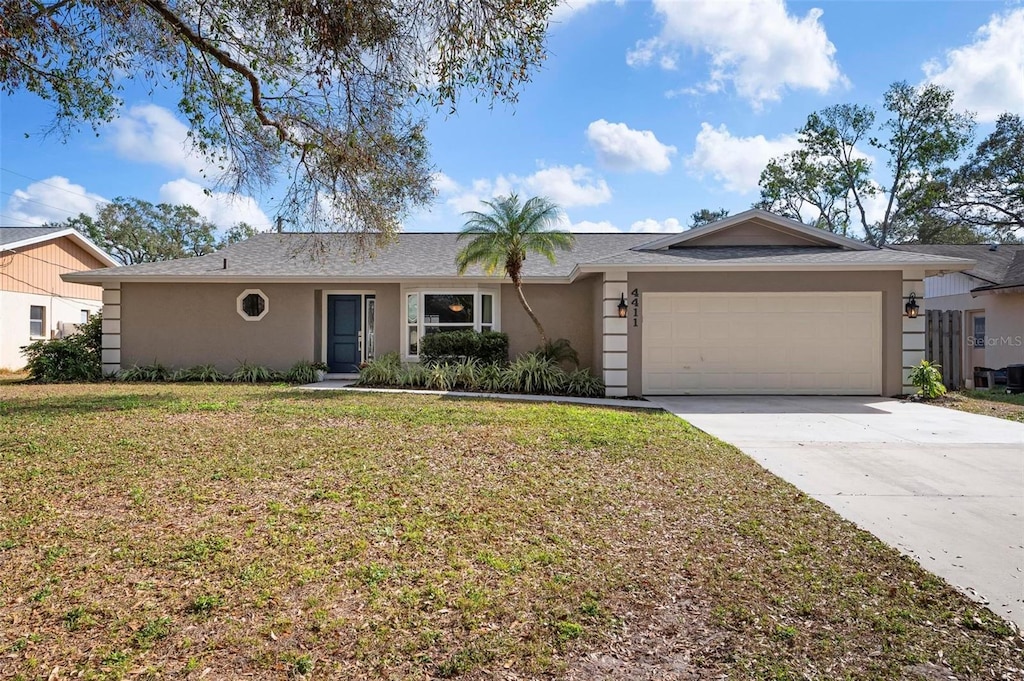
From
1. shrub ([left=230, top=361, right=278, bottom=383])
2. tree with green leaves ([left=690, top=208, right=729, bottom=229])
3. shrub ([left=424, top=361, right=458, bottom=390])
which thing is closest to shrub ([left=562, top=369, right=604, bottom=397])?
shrub ([left=424, top=361, right=458, bottom=390])

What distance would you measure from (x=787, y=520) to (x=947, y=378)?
1247cm

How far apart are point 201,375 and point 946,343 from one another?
1764 centimetres

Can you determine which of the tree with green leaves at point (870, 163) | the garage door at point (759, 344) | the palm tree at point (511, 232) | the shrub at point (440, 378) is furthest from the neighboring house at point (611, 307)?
the tree with green leaves at point (870, 163)

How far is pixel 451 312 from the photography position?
534 inches

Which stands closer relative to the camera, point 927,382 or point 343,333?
point 927,382

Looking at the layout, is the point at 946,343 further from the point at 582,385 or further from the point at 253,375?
the point at 253,375

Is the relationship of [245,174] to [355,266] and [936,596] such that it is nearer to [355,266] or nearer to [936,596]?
[355,266]

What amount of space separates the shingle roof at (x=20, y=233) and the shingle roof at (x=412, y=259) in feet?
17.4

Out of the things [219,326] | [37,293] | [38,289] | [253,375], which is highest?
Answer: [38,289]

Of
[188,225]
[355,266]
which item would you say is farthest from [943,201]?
[188,225]

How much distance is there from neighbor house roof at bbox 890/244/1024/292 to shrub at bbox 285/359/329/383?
15212 mm

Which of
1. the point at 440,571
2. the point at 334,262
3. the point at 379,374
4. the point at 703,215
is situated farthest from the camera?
the point at 703,215

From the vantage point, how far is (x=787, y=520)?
4.07 metres

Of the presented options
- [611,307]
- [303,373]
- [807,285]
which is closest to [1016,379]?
[807,285]
